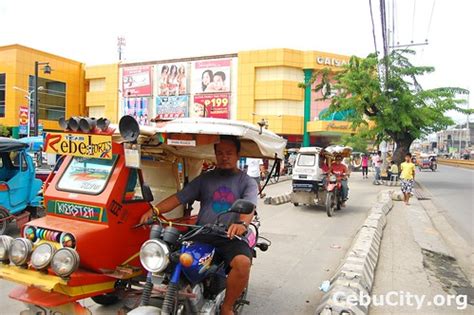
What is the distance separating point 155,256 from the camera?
2992 millimetres

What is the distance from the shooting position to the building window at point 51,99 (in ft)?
147

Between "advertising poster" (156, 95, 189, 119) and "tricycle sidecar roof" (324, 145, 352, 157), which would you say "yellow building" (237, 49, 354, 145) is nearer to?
"advertising poster" (156, 95, 189, 119)

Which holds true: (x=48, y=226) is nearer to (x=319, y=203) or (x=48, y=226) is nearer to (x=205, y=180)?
(x=205, y=180)

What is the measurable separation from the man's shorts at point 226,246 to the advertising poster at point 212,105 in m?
40.3

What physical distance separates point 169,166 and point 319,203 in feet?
28.4

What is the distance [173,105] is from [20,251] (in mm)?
42330

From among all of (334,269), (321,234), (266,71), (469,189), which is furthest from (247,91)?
(334,269)

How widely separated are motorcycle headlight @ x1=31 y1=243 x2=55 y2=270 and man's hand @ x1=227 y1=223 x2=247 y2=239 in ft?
4.62

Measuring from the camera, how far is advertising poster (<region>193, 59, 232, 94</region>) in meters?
43.5

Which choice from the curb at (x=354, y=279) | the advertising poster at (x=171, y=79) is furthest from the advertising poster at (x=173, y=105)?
the curb at (x=354, y=279)

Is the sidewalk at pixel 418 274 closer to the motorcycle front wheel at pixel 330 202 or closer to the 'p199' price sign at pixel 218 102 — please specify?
the motorcycle front wheel at pixel 330 202

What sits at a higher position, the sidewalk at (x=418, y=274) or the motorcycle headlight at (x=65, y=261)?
the motorcycle headlight at (x=65, y=261)

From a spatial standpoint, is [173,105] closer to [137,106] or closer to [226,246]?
[137,106]

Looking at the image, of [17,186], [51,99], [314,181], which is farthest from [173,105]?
[17,186]
